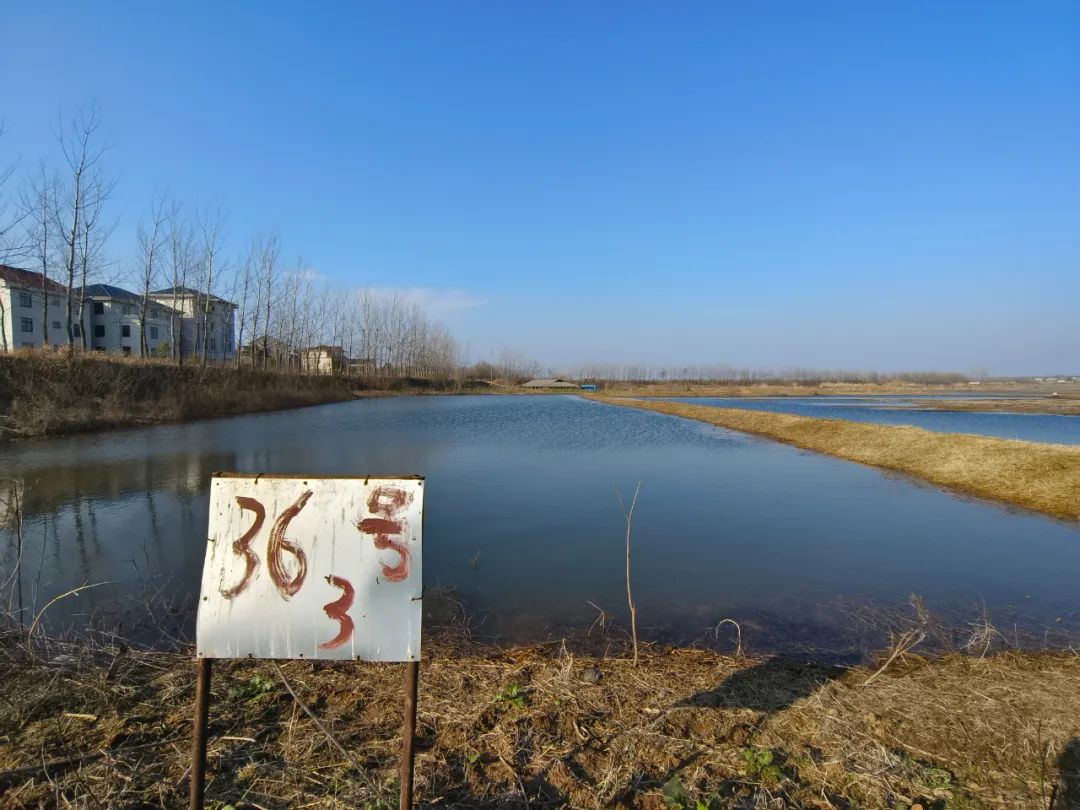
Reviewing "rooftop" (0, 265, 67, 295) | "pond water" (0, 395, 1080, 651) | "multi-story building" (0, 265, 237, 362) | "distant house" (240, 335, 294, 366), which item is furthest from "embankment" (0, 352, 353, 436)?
"distant house" (240, 335, 294, 366)

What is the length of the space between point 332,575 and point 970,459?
60.7ft

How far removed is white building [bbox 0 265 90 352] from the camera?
39147 mm

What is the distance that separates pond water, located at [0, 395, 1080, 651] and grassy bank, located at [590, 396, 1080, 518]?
1401 mm

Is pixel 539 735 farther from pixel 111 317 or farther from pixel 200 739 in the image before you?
pixel 111 317

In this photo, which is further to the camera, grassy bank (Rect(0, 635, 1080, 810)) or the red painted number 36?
grassy bank (Rect(0, 635, 1080, 810))

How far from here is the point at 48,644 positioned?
3.93 meters

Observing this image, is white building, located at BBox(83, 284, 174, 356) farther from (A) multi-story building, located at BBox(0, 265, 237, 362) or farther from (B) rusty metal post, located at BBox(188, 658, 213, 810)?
(B) rusty metal post, located at BBox(188, 658, 213, 810)

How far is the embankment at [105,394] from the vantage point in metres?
18.7

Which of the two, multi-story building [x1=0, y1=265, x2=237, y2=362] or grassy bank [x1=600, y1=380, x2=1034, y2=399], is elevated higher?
multi-story building [x1=0, y1=265, x2=237, y2=362]

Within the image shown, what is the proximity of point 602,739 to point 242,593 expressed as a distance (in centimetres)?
217

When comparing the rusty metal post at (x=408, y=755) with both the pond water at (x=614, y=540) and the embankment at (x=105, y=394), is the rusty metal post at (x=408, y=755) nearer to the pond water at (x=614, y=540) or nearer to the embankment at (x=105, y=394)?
the pond water at (x=614, y=540)

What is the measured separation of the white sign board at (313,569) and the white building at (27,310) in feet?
155

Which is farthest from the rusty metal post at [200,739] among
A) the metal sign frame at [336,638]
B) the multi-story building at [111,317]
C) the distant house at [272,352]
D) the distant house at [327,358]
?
the distant house at [327,358]

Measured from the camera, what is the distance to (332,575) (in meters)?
2.24
